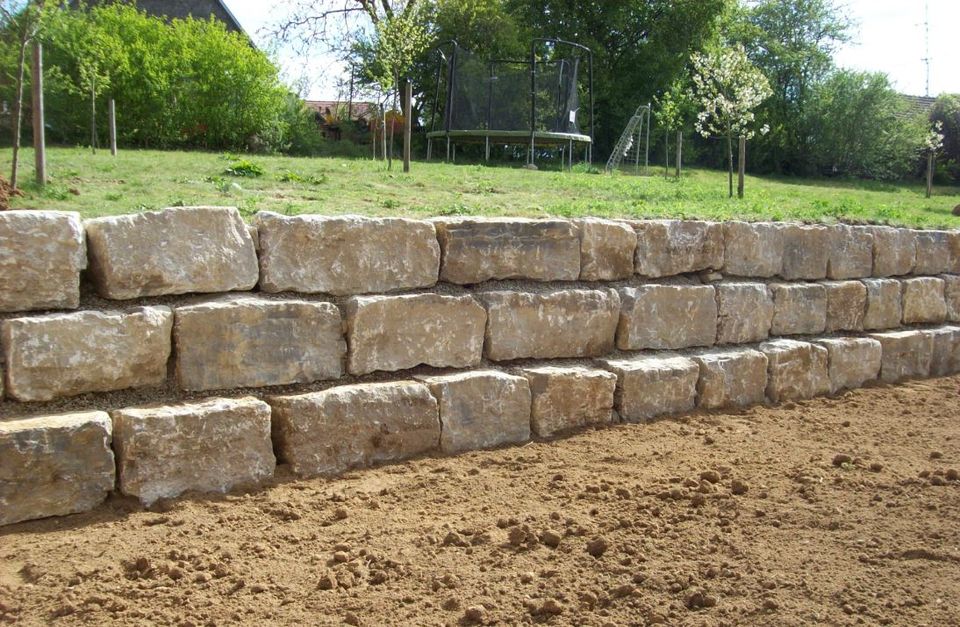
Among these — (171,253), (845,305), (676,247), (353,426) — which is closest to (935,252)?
(845,305)

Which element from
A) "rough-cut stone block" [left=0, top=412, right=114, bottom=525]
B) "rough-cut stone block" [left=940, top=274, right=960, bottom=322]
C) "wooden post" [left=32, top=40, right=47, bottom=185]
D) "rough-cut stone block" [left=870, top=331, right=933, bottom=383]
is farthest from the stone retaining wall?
"wooden post" [left=32, top=40, right=47, bottom=185]

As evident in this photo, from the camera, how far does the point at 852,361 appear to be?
22.7 ft

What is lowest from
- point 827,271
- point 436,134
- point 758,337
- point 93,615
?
point 93,615

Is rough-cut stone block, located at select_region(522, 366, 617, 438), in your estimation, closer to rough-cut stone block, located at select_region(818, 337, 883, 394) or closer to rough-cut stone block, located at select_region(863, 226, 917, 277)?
rough-cut stone block, located at select_region(818, 337, 883, 394)

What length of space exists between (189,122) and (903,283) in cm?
1482

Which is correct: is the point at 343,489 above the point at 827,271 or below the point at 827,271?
below

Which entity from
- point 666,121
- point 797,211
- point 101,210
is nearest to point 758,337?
point 797,211

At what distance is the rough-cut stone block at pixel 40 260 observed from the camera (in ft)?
12.5

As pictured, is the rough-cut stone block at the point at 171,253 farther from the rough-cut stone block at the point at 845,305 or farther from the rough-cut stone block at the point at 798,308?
the rough-cut stone block at the point at 845,305

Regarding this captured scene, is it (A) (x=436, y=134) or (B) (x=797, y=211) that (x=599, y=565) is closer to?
(B) (x=797, y=211)

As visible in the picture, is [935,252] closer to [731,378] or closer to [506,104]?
[731,378]

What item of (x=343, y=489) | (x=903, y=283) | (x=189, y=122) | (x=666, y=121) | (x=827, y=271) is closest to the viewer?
(x=343, y=489)

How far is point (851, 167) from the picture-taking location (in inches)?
1117

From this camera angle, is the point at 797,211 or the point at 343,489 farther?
the point at 797,211
